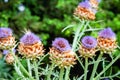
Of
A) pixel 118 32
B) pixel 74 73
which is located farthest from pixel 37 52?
pixel 118 32

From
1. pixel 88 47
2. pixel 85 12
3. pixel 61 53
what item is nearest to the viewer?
pixel 61 53

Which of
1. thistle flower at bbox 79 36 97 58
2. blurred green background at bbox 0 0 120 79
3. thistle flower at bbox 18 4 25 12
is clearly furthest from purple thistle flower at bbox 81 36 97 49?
thistle flower at bbox 18 4 25 12

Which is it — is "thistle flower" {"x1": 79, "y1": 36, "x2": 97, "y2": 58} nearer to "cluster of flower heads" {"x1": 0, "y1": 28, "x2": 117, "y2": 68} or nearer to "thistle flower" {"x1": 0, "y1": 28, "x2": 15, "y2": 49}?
"cluster of flower heads" {"x1": 0, "y1": 28, "x2": 117, "y2": 68}

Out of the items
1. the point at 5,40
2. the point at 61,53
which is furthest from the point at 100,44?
the point at 5,40

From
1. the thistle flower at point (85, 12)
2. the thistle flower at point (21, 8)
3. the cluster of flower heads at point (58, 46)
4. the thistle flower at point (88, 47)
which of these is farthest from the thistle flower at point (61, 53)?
the thistle flower at point (21, 8)

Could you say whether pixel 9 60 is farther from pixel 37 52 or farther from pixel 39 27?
pixel 39 27

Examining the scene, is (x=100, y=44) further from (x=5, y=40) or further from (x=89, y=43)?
(x=5, y=40)

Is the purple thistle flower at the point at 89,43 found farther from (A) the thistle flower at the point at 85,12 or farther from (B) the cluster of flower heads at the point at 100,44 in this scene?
(A) the thistle flower at the point at 85,12
